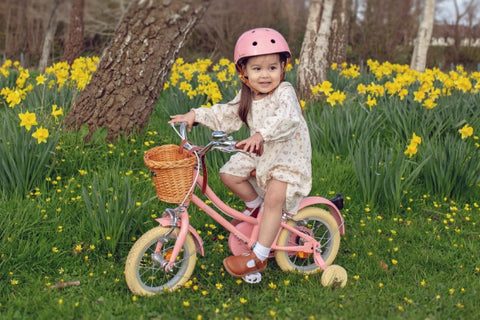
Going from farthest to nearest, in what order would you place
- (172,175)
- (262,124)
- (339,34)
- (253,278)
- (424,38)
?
(424,38) < (339,34) < (253,278) < (262,124) < (172,175)

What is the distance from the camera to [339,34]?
808 cm

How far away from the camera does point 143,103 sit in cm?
413

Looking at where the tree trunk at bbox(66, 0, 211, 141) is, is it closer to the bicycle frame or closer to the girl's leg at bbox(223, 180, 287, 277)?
the bicycle frame

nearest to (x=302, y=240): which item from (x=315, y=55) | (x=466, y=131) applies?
(x=466, y=131)

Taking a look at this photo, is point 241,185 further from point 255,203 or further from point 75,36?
point 75,36

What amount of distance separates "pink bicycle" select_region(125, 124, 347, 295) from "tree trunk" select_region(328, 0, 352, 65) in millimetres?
5189

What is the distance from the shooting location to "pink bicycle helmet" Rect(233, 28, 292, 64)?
7.98ft

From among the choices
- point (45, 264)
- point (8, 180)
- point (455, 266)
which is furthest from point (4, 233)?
point (455, 266)

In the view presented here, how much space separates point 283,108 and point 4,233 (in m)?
1.71

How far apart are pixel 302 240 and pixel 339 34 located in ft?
19.0

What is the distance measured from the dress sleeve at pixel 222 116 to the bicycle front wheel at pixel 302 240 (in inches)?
24.8

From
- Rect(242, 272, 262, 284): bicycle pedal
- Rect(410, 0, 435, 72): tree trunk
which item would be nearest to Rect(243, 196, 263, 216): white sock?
Rect(242, 272, 262, 284): bicycle pedal

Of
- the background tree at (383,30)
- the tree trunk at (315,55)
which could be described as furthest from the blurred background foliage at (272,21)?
the tree trunk at (315,55)

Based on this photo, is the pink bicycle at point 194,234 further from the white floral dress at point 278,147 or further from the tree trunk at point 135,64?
the tree trunk at point 135,64
